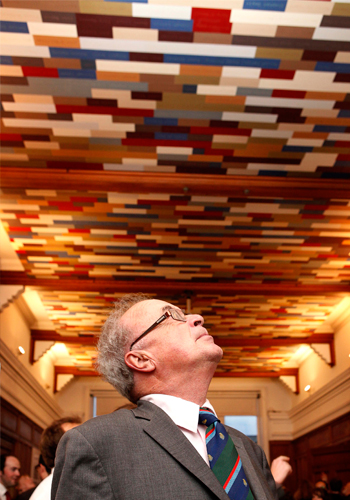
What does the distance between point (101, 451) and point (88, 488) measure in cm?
8

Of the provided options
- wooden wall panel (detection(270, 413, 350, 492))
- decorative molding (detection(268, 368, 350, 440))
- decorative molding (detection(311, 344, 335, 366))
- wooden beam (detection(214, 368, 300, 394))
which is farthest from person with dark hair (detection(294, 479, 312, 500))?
wooden beam (detection(214, 368, 300, 394))

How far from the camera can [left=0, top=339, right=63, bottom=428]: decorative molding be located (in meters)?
7.86

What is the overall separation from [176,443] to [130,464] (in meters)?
0.13

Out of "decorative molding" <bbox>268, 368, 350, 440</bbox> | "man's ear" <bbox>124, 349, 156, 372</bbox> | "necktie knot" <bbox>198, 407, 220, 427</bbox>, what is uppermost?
"decorative molding" <bbox>268, 368, 350, 440</bbox>

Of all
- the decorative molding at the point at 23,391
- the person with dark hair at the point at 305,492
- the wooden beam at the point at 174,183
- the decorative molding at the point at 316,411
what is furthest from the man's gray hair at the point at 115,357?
the decorative molding at the point at 316,411

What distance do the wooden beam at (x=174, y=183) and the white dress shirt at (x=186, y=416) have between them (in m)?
3.68

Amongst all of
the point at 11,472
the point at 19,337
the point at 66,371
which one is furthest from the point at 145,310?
the point at 66,371

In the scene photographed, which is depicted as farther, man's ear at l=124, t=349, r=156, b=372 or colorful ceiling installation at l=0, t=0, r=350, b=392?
colorful ceiling installation at l=0, t=0, r=350, b=392

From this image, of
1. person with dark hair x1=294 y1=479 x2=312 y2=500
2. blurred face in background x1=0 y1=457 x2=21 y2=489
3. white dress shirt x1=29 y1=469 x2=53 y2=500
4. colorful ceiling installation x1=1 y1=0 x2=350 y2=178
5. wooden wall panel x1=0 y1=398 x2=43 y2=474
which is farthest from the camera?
wooden wall panel x1=0 y1=398 x2=43 y2=474

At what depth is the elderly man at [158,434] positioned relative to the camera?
1.15 m

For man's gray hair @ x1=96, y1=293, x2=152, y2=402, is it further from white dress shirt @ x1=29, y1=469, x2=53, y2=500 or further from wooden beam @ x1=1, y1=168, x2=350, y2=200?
wooden beam @ x1=1, y1=168, x2=350, y2=200

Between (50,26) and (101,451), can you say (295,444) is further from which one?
(101,451)

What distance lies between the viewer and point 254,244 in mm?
6574

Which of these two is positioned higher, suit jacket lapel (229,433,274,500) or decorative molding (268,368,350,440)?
decorative molding (268,368,350,440)
